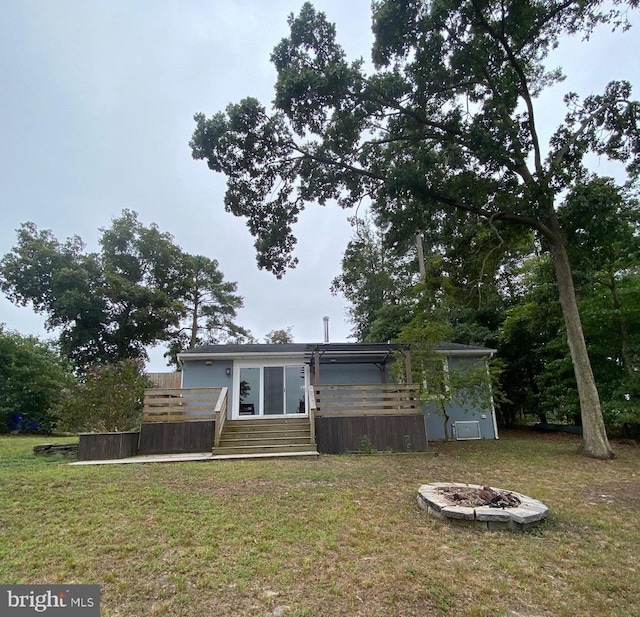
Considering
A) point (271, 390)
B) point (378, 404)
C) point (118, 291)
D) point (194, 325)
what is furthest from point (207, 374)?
point (194, 325)

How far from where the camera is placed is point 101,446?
7.65 m

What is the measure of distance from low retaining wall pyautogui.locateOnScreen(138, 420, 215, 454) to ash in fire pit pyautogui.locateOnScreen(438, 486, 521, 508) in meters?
5.91

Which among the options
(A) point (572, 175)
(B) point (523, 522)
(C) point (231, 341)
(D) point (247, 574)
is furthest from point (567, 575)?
(C) point (231, 341)

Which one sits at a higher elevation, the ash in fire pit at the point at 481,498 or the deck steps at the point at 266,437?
the deck steps at the point at 266,437

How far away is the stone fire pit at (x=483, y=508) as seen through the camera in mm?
3586

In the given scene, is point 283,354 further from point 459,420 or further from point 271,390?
point 459,420

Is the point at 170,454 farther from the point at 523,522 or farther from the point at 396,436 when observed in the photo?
the point at 523,522

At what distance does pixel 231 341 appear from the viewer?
25.8 meters

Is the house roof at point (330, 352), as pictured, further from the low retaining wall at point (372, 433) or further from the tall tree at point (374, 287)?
the tall tree at point (374, 287)

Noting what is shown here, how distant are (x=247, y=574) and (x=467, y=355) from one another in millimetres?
10714

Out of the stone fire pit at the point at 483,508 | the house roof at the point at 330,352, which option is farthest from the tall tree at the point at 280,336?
the stone fire pit at the point at 483,508

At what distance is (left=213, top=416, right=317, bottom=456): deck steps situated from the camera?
8.23 metres
